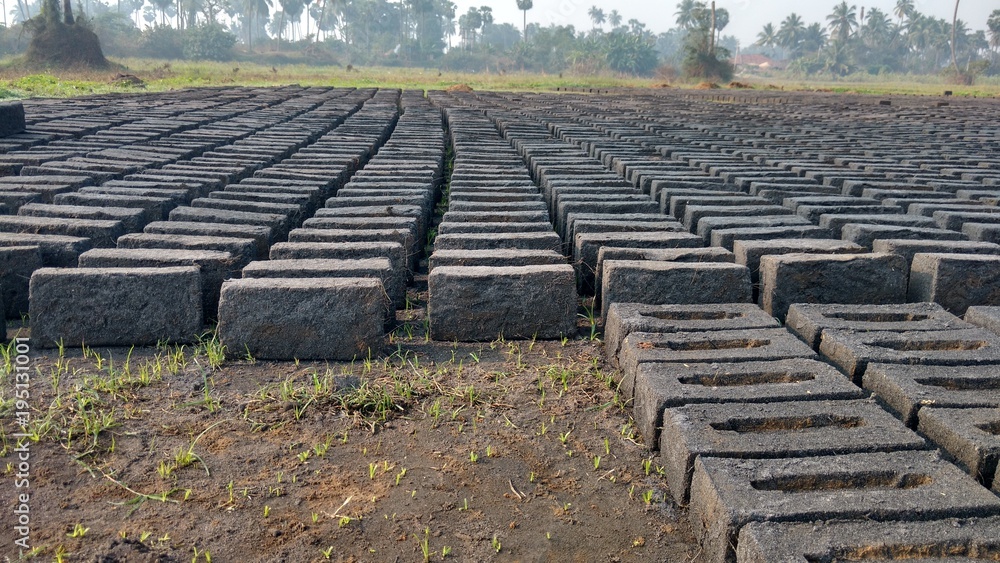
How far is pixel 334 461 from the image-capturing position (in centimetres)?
215

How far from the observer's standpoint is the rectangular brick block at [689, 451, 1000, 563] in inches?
64.2

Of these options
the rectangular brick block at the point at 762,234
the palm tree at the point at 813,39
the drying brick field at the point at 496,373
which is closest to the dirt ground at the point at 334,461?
the drying brick field at the point at 496,373

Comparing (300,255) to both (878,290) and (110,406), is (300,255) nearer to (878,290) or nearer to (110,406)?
(110,406)

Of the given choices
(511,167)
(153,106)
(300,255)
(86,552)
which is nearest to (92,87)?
(153,106)

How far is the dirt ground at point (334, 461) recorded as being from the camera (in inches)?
70.8

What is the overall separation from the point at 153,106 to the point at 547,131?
6323 mm

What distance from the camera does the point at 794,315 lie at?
2.91 m

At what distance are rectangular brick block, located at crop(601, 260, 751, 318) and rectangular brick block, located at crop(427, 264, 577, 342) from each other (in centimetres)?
20

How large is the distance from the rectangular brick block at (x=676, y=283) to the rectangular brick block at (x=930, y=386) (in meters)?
0.78

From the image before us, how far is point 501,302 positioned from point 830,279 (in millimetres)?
1441

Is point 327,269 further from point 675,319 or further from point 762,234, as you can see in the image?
point 762,234

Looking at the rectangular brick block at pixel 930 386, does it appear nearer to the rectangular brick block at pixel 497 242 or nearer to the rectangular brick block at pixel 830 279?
the rectangular brick block at pixel 830 279

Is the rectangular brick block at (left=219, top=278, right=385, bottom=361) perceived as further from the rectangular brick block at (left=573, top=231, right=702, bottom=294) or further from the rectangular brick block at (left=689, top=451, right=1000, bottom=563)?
the rectangular brick block at (left=689, top=451, right=1000, bottom=563)

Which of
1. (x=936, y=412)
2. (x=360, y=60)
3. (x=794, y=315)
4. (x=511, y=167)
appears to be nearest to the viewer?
(x=936, y=412)
